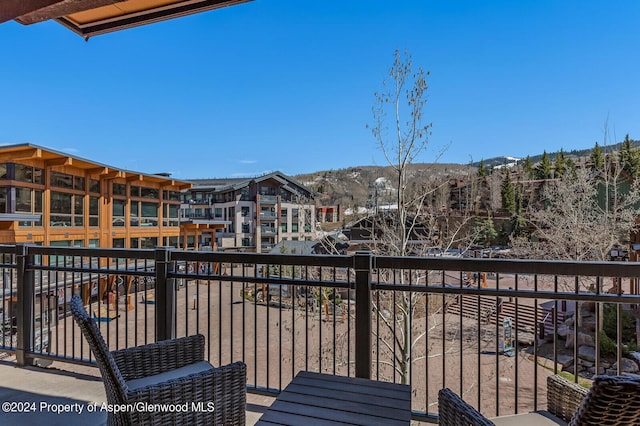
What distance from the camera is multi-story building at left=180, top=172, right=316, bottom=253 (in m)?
28.3

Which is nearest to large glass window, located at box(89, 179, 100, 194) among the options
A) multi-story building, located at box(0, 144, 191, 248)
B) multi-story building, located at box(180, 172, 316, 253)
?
multi-story building, located at box(0, 144, 191, 248)

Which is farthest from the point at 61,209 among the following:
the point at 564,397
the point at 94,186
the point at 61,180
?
the point at 564,397

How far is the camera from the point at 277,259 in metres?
2.35

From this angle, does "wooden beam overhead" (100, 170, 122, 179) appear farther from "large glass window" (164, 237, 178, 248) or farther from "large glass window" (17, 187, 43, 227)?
"large glass window" (164, 237, 178, 248)

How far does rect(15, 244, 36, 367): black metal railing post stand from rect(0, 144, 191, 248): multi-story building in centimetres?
1020

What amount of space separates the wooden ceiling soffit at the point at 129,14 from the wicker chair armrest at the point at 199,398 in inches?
79.7

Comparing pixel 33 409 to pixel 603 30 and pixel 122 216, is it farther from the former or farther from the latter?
pixel 603 30

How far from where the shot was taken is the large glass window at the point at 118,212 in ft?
57.5

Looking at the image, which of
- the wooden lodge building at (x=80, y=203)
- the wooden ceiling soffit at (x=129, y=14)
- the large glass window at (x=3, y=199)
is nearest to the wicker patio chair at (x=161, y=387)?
the wooden ceiling soffit at (x=129, y=14)

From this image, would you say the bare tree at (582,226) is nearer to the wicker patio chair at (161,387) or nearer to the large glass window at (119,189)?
the wicker patio chair at (161,387)

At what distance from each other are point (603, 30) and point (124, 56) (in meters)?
20.2

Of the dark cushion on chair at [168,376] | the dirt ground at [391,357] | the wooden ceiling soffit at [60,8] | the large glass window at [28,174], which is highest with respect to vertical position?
the large glass window at [28,174]

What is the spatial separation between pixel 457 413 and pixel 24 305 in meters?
3.41

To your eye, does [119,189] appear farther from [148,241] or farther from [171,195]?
[171,195]
